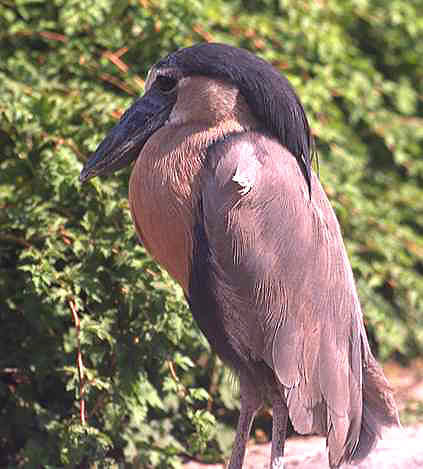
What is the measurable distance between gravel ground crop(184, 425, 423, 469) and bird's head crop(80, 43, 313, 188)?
108 centimetres

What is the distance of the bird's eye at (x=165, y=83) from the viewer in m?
3.19

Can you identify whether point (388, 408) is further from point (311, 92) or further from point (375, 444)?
point (311, 92)

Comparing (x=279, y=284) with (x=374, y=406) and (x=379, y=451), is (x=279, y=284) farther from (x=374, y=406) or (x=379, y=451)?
(x=379, y=451)

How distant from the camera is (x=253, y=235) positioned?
298cm

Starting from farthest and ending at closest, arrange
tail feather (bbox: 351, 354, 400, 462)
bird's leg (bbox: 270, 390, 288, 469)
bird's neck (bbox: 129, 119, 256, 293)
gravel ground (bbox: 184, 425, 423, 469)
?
gravel ground (bbox: 184, 425, 423, 469)
tail feather (bbox: 351, 354, 400, 462)
bird's leg (bbox: 270, 390, 288, 469)
bird's neck (bbox: 129, 119, 256, 293)

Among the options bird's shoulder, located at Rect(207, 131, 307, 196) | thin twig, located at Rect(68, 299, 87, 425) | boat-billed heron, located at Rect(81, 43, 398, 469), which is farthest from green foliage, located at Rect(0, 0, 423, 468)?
bird's shoulder, located at Rect(207, 131, 307, 196)

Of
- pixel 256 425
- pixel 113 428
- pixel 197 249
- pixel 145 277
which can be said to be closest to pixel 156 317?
pixel 145 277

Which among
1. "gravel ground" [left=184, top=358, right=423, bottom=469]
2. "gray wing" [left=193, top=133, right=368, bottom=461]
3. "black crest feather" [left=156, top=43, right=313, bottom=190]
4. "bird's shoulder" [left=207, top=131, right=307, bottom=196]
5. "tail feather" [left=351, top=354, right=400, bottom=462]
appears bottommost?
"gravel ground" [left=184, top=358, right=423, bottom=469]

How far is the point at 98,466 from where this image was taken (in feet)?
11.9

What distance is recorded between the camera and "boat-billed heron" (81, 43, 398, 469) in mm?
2988

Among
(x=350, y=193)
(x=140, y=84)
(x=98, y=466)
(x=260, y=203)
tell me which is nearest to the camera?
(x=260, y=203)

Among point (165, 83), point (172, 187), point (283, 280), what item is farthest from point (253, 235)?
point (165, 83)

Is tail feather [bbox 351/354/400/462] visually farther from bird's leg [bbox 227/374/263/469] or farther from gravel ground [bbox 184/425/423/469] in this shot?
bird's leg [bbox 227/374/263/469]

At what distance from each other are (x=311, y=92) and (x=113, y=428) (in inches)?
84.7
